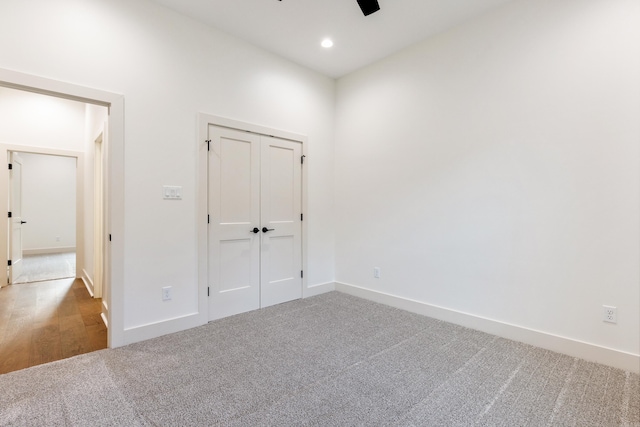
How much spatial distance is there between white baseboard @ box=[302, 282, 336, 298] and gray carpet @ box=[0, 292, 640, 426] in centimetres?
110

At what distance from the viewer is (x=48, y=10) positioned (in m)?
2.19

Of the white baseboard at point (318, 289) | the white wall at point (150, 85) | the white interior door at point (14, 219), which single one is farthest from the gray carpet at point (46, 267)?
the white baseboard at point (318, 289)

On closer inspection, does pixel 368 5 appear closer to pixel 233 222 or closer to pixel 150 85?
pixel 150 85

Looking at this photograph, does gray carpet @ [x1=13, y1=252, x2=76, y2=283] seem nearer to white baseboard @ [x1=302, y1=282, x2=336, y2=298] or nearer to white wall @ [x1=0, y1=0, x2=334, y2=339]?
white wall @ [x1=0, y1=0, x2=334, y2=339]

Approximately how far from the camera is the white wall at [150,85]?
7.25ft

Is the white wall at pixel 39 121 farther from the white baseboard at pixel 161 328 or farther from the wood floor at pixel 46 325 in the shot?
the white baseboard at pixel 161 328

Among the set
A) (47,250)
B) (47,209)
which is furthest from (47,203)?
(47,250)

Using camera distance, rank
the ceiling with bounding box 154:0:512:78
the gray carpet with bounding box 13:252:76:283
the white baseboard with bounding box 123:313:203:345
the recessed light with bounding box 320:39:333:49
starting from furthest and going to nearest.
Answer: the gray carpet with bounding box 13:252:76:283, the recessed light with bounding box 320:39:333:49, the ceiling with bounding box 154:0:512:78, the white baseboard with bounding box 123:313:203:345

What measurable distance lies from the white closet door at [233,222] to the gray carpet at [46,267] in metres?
3.83

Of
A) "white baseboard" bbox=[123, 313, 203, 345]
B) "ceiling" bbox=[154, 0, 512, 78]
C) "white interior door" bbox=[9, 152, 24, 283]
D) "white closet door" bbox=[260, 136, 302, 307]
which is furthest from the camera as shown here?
"white interior door" bbox=[9, 152, 24, 283]

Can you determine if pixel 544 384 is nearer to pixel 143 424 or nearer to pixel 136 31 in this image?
pixel 143 424

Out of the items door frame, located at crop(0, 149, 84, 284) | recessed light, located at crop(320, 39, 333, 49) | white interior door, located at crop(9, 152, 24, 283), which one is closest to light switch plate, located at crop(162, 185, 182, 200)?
recessed light, located at crop(320, 39, 333, 49)

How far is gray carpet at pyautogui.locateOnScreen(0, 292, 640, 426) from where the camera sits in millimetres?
1646

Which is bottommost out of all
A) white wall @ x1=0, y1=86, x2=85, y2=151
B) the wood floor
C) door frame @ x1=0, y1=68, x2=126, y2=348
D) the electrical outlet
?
the wood floor
